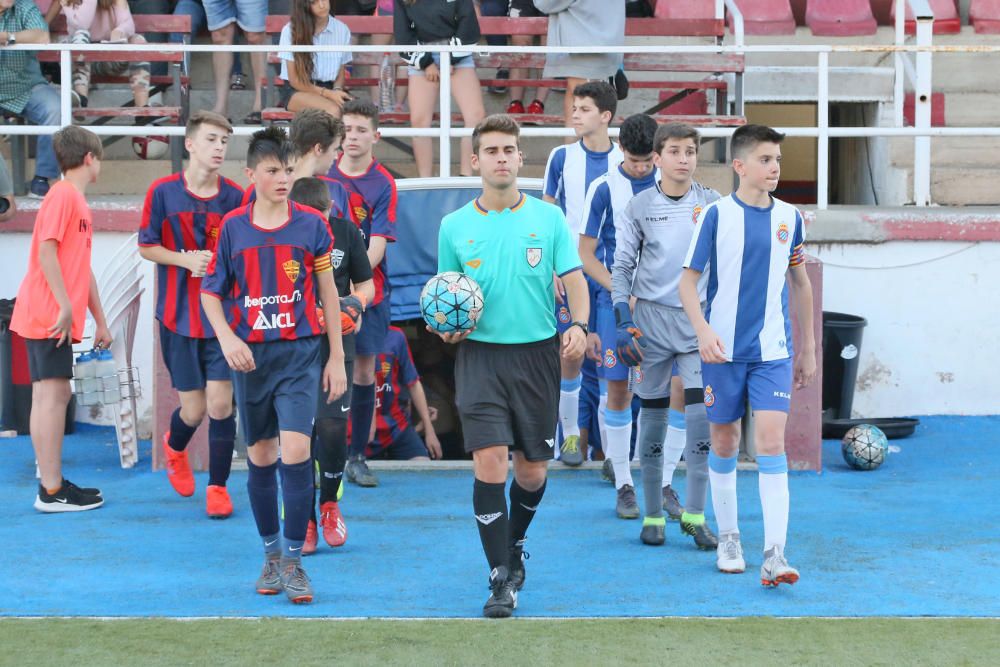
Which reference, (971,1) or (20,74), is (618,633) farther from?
(971,1)

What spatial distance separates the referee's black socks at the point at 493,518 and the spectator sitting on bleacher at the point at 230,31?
7.73 meters

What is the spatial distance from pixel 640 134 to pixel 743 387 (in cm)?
172

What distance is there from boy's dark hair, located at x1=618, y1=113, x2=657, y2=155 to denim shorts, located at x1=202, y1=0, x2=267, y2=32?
6.36 m

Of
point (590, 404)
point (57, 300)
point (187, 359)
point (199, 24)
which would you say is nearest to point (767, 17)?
point (199, 24)

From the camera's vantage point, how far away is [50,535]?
24.2 ft

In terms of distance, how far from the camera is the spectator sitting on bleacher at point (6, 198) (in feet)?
33.3

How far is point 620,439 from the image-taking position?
7805mm

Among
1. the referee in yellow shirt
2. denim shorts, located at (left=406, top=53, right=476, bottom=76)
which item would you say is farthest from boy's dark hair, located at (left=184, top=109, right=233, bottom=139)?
denim shorts, located at (left=406, top=53, right=476, bottom=76)

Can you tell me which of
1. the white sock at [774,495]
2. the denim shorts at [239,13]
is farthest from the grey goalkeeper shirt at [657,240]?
the denim shorts at [239,13]

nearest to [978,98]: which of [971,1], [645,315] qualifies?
[971,1]

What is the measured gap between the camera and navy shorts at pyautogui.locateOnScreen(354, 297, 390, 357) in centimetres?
779

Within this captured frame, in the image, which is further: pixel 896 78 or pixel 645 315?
pixel 896 78

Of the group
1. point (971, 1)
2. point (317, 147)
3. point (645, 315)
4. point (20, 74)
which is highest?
point (971, 1)

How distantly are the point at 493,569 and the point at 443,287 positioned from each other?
1133mm
